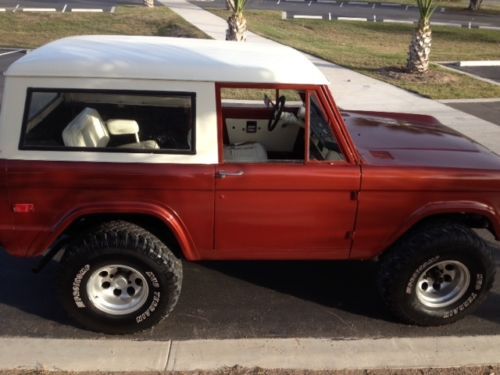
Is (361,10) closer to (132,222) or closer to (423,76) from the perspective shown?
(423,76)

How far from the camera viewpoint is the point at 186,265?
179 inches

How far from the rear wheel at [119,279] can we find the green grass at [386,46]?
29.8 feet

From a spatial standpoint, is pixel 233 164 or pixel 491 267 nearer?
pixel 233 164

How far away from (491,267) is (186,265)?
2306 mm

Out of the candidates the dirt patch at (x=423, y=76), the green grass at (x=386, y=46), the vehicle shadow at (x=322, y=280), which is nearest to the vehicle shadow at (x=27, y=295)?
the vehicle shadow at (x=322, y=280)

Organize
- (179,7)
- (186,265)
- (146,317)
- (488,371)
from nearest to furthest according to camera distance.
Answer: (488,371) < (146,317) < (186,265) < (179,7)

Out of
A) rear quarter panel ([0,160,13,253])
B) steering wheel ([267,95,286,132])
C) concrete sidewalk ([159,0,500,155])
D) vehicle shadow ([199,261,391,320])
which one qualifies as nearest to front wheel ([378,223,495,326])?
vehicle shadow ([199,261,391,320])

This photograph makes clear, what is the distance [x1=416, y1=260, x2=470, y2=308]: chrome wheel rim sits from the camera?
3717 mm

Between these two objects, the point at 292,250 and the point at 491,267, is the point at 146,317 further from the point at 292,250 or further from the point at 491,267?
the point at 491,267

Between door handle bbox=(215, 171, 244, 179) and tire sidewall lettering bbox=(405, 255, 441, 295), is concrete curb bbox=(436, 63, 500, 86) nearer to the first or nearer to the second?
tire sidewall lettering bbox=(405, 255, 441, 295)

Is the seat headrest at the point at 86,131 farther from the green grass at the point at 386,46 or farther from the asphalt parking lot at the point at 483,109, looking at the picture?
the green grass at the point at 386,46

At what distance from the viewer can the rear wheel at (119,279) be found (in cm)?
337

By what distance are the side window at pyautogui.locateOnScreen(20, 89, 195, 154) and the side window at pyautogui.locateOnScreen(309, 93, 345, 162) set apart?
77cm

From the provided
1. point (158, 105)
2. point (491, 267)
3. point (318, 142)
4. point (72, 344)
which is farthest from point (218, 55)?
point (491, 267)
